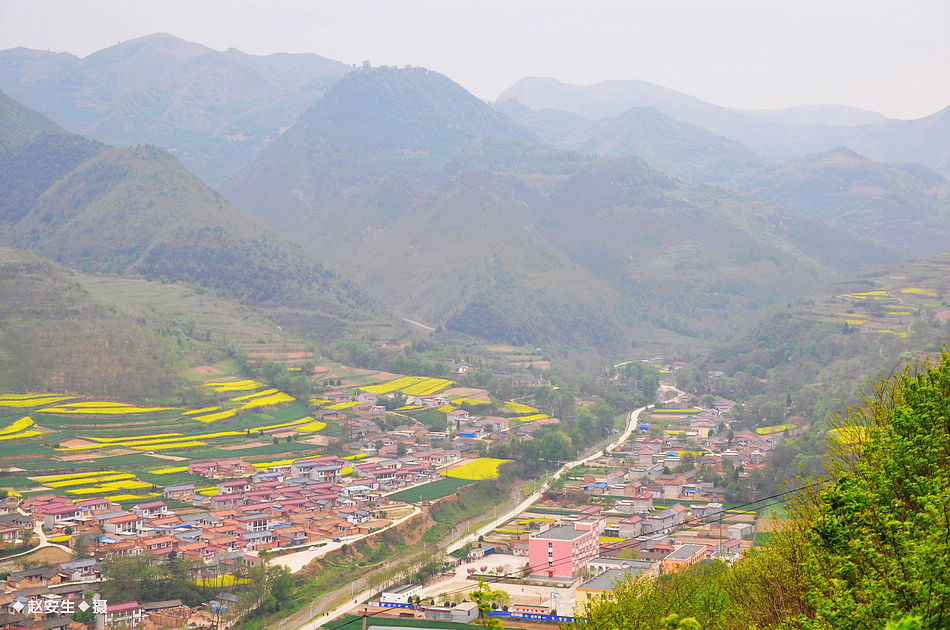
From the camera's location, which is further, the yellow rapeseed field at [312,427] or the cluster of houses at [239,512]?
the yellow rapeseed field at [312,427]

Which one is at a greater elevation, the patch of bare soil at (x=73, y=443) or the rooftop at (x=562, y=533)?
the patch of bare soil at (x=73, y=443)

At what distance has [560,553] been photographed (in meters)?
36.5

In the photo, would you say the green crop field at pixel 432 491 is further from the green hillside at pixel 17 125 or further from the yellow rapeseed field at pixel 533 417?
the green hillside at pixel 17 125

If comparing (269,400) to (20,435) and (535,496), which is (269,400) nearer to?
(20,435)

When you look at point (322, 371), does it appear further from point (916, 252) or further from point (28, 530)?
point (916, 252)

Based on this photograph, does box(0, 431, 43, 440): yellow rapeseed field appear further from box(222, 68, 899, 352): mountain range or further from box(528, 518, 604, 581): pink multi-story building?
box(222, 68, 899, 352): mountain range

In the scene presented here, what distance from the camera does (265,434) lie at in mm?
54688

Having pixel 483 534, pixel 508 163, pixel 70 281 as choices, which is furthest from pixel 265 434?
pixel 508 163

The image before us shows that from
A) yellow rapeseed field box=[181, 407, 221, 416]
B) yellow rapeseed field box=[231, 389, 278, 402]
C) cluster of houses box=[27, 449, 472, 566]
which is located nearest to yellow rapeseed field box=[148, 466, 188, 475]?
cluster of houses box=[27, 449, 472, 566]

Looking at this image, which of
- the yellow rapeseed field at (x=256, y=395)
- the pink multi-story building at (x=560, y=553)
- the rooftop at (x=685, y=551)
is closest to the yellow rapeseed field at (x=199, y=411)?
the yellow rapeseed field at (x=256, y=395)

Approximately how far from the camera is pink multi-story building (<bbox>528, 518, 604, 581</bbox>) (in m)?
36.4

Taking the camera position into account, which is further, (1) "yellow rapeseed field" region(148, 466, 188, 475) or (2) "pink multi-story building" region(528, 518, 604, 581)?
(1) "yellow rapeseed field" region(148, 466, 188, 475)

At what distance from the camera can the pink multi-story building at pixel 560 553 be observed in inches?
1432

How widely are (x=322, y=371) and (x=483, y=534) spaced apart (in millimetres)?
31541
